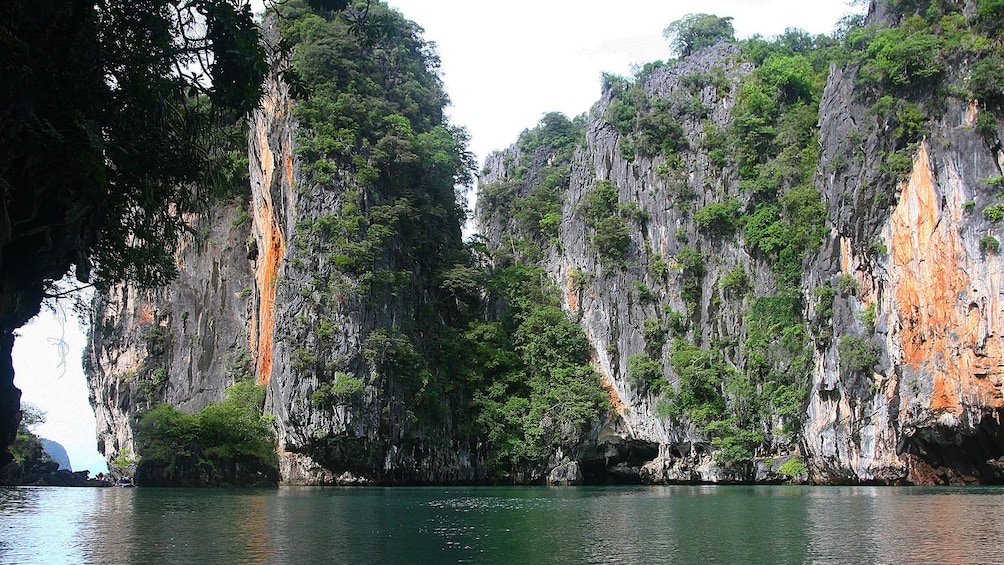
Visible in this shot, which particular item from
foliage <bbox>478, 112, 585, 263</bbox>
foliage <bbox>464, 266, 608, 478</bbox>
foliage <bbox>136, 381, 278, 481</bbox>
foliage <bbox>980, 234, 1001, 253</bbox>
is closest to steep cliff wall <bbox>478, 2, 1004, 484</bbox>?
foliage <bbox>980, 234, 1001, 253</bbox>

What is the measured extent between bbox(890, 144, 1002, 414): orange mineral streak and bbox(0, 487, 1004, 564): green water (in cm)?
695

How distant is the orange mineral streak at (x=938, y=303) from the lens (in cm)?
2709

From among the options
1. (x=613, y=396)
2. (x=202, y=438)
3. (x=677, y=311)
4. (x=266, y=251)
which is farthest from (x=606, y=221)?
(x=202, y=438)

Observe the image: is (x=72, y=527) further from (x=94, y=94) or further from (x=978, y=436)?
(x=978, y=436)

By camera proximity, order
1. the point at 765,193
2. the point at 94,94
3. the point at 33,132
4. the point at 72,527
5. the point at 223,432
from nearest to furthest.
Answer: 1. the point at 33,132
2. the point at 94,94
3. the point at 72,527
4. the point at 223,432
5. the point at 765,193

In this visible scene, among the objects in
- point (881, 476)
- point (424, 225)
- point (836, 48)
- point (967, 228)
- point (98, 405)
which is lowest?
point (881, 476)

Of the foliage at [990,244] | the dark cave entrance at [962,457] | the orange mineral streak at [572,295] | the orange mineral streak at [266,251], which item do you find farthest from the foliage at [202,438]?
the foliage at [990,244]

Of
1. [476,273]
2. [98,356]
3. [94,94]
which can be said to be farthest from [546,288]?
[94,94]

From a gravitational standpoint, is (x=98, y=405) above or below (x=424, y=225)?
below

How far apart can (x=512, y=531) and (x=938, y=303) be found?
69.8ft

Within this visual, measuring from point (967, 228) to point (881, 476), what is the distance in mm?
9299

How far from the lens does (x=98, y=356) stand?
1882 inches

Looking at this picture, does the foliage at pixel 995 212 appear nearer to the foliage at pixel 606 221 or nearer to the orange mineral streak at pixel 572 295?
the foliage at pixel 606 221

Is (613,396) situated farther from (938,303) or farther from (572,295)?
(938,303)
